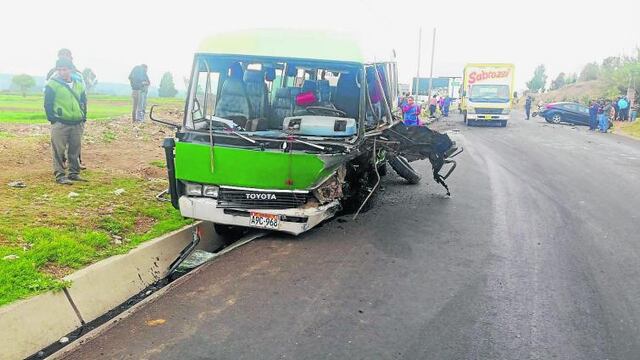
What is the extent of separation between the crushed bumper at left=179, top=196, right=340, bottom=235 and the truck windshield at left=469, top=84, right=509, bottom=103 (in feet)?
77.8

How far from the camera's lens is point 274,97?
24.2 ft

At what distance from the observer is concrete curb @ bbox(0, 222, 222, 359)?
4.05 meters

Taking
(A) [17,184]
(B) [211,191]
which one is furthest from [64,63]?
(B) [211,191]

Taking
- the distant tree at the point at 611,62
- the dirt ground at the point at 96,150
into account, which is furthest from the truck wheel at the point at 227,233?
the distant tree at the point at 611,62

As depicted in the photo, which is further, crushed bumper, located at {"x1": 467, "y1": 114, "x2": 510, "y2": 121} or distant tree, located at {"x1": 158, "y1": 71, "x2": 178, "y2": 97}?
distant tree, located at {"x1": 158, "y1": 71, "x2": 178, "y2": 97}

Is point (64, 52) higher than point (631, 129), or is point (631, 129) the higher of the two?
point (64, 52)

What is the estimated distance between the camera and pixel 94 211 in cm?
671

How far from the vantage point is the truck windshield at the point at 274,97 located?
6863 millimetres

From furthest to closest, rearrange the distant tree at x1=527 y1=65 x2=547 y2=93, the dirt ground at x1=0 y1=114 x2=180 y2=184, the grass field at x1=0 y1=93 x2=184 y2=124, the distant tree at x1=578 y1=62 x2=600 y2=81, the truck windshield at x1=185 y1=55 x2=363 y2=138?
the distant tree at x1=527 y1=65 x2=547 y2=93 < the distant tree at x1=578 y1=62 x2=600 y2=81 < the grass field at x1=0 y1=93 x2=184 y2=124 < the dirt ground at x1=0 y1=114 x2=180 y2=184 < the truck windshield at x1=185 y1=55 x2=363 y2=138

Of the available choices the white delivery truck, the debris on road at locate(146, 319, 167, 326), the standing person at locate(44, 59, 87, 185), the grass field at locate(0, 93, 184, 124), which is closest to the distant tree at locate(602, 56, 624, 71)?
the white delivery truck

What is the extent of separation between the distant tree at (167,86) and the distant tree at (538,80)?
52416 millimetres

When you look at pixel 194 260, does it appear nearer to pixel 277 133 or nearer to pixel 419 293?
pixel 277 133

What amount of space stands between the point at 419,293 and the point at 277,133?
2.72 metres

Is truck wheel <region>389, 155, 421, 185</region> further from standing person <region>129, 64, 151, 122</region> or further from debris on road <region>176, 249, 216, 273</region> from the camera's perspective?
standing person <region>129, 64, 151, 122</region>
